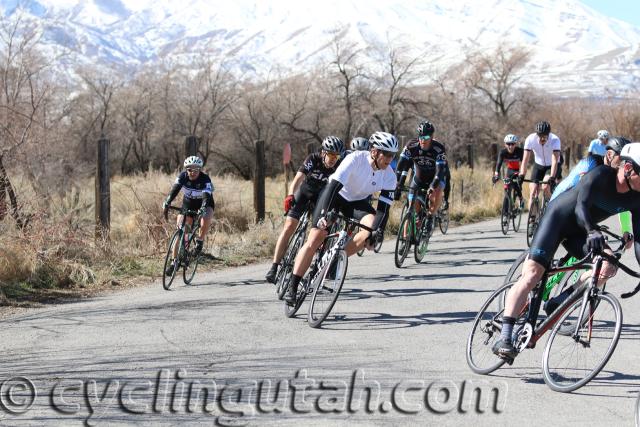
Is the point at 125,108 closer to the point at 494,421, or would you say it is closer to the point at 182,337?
the point at 182,337

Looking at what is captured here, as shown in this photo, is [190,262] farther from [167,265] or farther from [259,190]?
[259,190]

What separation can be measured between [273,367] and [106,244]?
6.89m

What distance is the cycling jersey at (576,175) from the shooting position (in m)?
7.13

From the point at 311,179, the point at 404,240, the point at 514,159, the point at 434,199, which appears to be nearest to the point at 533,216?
the point at 514,159

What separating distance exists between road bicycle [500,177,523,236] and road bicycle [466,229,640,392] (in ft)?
35.8

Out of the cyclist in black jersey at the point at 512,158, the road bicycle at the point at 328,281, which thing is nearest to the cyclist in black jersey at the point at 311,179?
the road bicycle at the point at 328,281

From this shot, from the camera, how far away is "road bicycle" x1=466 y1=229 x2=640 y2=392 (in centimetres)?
624

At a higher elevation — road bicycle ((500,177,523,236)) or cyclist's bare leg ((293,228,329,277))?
cyclist's bare leg ((293,228,329,277))

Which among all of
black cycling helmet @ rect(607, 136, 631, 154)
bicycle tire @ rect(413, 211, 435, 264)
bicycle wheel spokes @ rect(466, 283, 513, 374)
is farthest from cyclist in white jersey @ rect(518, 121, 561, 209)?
bicycle wheel spokes @ rect(466, 283, 513, 374)

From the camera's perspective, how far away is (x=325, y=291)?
28.2ft

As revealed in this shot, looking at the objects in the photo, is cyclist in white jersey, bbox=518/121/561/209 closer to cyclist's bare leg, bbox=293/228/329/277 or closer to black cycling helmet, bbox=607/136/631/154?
black cycling helmet, bbox=607/136/631/154

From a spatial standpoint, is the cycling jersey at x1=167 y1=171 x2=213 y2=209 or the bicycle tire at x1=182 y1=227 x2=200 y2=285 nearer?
the bicycle tire at x1=182 y1=227 x2=200 y2=285

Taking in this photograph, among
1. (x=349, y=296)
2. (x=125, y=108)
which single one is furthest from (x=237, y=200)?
(x=125, y=108)

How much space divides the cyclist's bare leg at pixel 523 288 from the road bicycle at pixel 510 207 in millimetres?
10960
